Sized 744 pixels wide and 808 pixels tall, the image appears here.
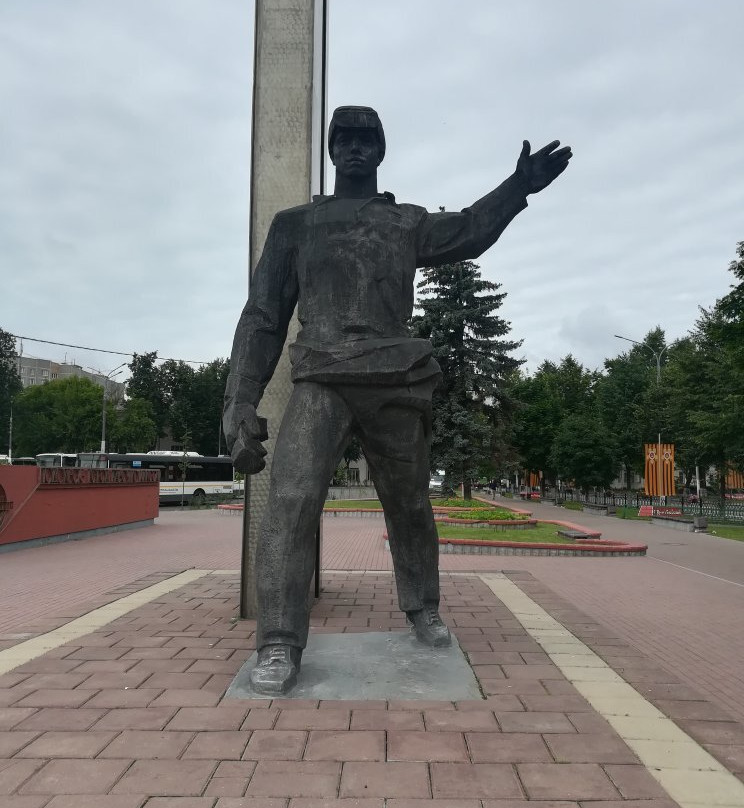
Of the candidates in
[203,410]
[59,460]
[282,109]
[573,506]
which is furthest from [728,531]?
[203,410]

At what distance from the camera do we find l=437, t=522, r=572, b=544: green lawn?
1462cm

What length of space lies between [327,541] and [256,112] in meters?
11.0

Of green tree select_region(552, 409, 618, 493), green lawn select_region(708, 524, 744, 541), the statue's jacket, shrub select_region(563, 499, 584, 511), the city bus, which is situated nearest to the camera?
the statue's jacket

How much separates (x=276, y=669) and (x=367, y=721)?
0.58 m

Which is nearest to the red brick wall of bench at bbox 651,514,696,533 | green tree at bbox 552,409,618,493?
bench at bbox 651,514,696,533

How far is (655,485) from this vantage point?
78.6 feet

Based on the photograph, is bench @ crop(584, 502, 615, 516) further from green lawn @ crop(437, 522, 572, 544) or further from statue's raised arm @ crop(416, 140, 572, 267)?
statue's raised arm @ crop(416, 140, 572, 267)

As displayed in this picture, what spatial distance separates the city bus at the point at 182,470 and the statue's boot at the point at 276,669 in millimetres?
25848

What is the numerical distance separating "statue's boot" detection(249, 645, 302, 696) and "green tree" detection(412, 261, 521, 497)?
74.4 ft

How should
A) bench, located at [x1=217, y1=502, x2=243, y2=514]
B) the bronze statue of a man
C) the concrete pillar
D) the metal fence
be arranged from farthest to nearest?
the metal fence
bench, located at [x1=217, y1=502, x2=243, y2=514]
the concrete pillar
the bronze statue of a man

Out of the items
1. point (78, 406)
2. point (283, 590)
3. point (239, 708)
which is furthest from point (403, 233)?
point (78, 406)

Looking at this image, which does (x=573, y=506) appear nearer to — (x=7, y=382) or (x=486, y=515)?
(x=486, y=515)

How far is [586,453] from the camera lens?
31.9m

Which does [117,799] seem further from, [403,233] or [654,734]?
[403,233]
